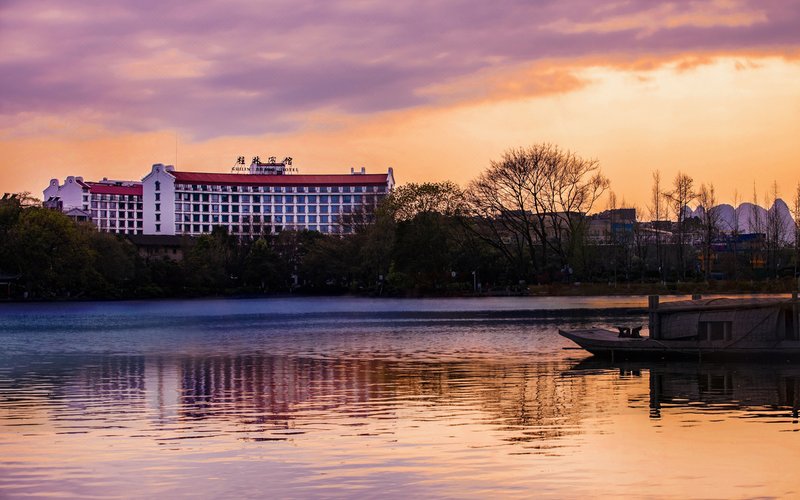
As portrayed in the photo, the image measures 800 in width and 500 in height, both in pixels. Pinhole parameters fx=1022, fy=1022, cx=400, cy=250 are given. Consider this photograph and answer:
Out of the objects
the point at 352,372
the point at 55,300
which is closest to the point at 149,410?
the point at 352,372

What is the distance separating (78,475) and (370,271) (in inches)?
4906

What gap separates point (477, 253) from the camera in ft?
397

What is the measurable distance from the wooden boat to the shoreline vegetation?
6670 centimetres

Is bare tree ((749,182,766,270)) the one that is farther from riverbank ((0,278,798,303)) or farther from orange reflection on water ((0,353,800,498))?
orange reflection on water ((0,353,800,498))

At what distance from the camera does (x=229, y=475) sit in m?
15.5

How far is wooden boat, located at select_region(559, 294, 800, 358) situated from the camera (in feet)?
102

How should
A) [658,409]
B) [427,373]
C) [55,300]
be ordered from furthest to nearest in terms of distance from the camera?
[55,300] → [427,373] → [658,409]

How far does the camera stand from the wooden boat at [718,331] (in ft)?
102

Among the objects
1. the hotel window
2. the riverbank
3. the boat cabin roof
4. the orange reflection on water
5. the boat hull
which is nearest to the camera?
the orange reflection on water

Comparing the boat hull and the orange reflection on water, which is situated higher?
→ the boat hull

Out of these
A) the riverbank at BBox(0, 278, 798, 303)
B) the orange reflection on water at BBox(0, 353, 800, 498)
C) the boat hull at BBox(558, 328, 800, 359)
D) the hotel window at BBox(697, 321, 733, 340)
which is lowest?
the orange reflection on water at BBox(0, 353, 800, 498)

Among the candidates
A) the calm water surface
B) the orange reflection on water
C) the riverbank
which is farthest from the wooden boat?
the riverbank

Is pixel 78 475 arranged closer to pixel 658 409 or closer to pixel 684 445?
pixel 684 445

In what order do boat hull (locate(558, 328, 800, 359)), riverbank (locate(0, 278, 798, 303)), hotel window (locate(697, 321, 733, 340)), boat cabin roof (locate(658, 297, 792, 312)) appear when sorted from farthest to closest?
riverbank (locate(0, 278, 798, 303)), hotel window (locate(697, 321, 733, 340)), boat cabin roof (locate(658, 297, 792, 312)), boat hull (locate(558, 328, 800, 359))
